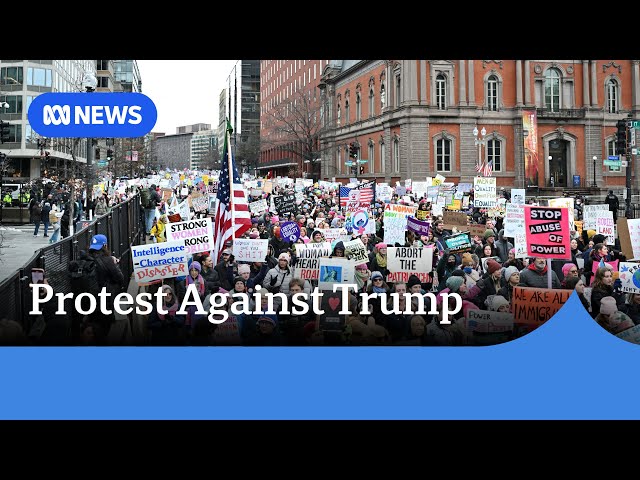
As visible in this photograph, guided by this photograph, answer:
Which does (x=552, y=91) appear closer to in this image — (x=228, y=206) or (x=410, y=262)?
(x=228, y=206)

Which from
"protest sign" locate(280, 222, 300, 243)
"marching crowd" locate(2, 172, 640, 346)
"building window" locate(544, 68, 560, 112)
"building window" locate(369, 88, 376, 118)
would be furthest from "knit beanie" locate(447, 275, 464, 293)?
"building window" locate(369, 88, 376, 118)

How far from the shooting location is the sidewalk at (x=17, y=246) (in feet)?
56.2

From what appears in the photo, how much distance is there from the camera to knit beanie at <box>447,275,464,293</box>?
22.7 ft

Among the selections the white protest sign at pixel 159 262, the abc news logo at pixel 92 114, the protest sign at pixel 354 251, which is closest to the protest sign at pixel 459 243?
the protest sign at pixel 354 251

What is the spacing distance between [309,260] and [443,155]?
3068 centimetres

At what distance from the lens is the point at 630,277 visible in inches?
320

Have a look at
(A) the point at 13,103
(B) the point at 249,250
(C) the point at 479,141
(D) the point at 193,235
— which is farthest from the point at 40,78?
(C) the point at 479,141

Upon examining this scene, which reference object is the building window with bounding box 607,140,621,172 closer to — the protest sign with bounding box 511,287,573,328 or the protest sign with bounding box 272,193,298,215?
the protest sign with bounding box 272,193,298,215

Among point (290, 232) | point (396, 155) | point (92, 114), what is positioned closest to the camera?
point (92, 114)

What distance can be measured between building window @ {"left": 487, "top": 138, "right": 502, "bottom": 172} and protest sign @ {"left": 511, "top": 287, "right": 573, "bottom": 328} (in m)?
30.3

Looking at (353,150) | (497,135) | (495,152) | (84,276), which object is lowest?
(84,276)
